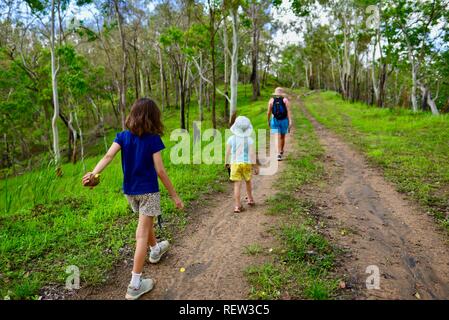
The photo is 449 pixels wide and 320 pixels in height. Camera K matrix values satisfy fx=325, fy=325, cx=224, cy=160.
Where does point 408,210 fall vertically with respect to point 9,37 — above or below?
below

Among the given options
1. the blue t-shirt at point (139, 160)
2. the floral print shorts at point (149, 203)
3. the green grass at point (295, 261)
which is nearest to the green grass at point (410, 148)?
the green grass at point (295, 261)

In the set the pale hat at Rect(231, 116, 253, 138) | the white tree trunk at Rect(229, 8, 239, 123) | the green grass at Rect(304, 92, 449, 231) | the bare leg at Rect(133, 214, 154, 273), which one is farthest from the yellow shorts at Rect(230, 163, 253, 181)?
the white tree trunk at Rect(229, 8, 239, 123)

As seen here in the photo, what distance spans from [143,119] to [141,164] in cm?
46

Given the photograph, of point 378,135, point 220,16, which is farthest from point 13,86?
point 378,135

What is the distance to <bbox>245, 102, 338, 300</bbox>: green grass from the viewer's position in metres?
3.32

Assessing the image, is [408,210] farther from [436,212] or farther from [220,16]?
[220,16]

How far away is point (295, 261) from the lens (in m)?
3.87

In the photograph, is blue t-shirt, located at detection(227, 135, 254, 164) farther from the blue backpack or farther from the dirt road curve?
the blue backpack

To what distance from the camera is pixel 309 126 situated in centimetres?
1518

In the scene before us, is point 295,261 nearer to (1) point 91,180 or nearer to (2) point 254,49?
(1) point 91,180

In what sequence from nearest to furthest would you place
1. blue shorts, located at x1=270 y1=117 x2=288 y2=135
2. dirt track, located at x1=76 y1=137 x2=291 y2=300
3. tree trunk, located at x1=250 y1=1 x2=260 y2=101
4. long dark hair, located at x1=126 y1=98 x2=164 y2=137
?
long dark hair, located at x1=126 y1=98 x2=164 y2=137 < dirt track, located at x1=76 y1=137 x2=291 y2=300 < blue shorts, located at x1=270 y1=117 x2=288 y2=135 < tree trunk, located at x1=250 y1=1 x2=260 y2=101

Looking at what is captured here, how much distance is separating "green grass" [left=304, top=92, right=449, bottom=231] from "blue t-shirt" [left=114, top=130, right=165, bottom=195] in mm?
4370

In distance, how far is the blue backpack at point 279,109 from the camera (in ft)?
26.6
